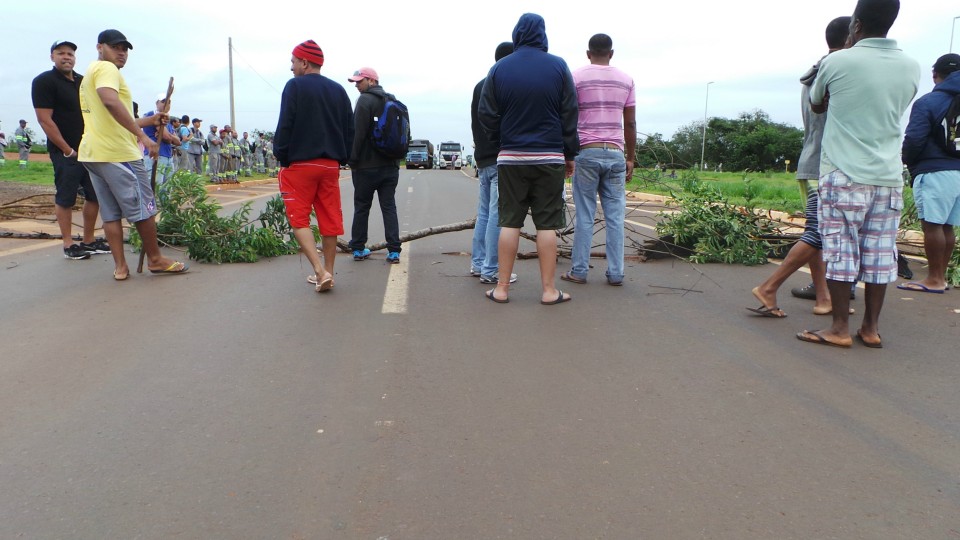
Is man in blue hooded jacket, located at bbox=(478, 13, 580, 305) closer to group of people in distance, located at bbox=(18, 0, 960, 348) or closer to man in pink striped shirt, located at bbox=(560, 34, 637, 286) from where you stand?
group of people in distance, located at bbox=(18, 0, 960, 348)

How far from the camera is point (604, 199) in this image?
21.3 feet

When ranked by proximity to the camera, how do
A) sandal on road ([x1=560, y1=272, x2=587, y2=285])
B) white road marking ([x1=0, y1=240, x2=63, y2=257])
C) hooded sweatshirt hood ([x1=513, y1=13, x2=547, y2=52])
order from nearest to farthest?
hooded sweatshirt hood ([x1=513, y1=13, x2=547, y2=52]), sandal on road ([x1=560, y1=272, x2=587, y2=285]), white road marking ([x1=0, y1=240, x2=63, y2=257])

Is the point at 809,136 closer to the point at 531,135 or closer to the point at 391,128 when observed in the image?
the point at 531,135

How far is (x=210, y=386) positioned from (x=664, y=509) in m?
2.35

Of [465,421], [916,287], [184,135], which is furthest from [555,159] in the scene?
[184,135]

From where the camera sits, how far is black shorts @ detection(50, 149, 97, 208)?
24.5 ft

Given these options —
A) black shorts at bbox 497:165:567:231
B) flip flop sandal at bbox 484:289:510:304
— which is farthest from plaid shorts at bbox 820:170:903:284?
flip flop sandal at bbox 484:289:510:304

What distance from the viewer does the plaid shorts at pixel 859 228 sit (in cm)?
443

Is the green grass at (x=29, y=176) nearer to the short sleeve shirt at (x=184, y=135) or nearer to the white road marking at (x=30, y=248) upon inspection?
the short sleeve shirt at (x=184, y=135)

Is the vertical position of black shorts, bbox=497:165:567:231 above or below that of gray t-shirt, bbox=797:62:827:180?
below

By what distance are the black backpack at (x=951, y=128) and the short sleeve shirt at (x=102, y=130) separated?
6658 millimetres

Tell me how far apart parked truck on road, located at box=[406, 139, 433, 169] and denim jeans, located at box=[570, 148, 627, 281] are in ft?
160

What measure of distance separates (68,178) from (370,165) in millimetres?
3075

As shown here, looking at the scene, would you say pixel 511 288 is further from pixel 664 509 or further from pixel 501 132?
pixel 664 509
